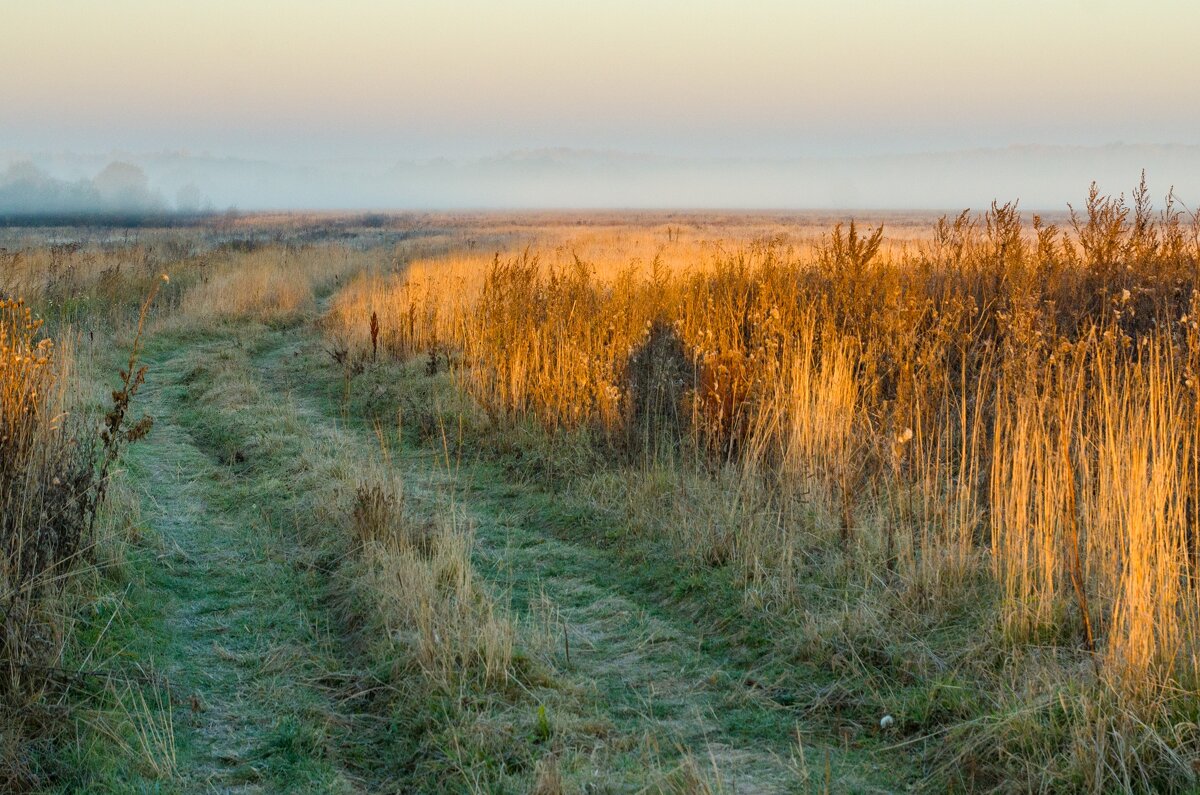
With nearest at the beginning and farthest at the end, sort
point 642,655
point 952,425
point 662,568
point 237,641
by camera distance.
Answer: point 642,655 → point 237,641 → point 662,568 → point 952,425

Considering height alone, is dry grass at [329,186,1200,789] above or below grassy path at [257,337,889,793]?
above

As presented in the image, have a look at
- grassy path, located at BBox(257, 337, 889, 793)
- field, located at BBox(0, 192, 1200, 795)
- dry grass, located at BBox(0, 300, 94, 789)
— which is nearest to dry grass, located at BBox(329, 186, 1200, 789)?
field, located at BBox(0, 192, 1200, 795)

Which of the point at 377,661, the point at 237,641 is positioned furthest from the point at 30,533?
the point at 377,661

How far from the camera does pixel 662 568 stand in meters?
5.07

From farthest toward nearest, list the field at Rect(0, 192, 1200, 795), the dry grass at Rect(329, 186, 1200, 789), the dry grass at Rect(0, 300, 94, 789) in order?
the dry grass at Rect(329, 186, 1200, 789) → the dry grass at Rect(0, 300, 94, 789) → the field at Rect(0, 192, 1200, 795)

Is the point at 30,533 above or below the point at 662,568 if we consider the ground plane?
above

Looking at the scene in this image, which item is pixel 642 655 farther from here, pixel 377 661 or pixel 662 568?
pixel 377 661

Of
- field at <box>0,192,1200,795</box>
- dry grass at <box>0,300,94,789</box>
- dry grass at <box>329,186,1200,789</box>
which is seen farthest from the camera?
dry grass at <box>329,186,1200,789</box>

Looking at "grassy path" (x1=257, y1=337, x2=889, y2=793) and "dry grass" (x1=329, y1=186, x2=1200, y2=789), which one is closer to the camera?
"grassy path" (x1=257, y1=337, x2=889, y2=793)

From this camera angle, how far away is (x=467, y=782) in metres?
3.05

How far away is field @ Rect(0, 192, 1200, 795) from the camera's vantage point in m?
3.18

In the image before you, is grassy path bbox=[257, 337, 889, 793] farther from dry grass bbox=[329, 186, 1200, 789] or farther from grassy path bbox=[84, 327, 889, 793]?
dry grass bbox=[329, 186, 1200, 789]

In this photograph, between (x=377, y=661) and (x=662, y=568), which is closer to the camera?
(x=377, y=661)

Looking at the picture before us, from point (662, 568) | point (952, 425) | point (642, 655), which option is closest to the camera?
point (642, 655)
